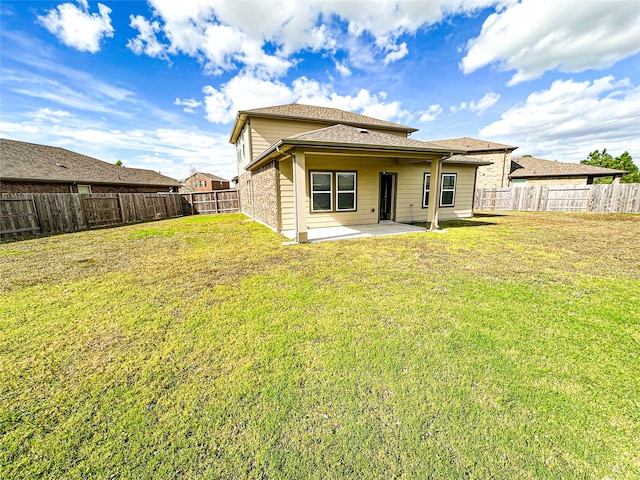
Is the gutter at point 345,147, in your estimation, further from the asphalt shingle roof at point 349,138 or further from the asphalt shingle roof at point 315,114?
the asphalt shingle roof at point 315,114

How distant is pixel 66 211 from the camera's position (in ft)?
34.8

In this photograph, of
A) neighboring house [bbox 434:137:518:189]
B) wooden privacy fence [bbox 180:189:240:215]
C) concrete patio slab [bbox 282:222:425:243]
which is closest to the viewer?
concrete patio slab [bbox 282:222:425:243]

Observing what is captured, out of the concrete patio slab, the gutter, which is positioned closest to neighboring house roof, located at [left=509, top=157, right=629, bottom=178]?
the concrete patio slab

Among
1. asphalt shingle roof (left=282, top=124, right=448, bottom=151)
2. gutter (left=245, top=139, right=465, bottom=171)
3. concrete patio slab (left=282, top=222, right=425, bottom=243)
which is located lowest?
concrete patio slab (left=282, top=222, right=425, bottom=243)

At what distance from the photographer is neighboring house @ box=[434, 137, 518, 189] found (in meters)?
20.8

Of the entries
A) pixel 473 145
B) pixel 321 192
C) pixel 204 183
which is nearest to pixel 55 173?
pixel 321 192

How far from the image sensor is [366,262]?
5.32m

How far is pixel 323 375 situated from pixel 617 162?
229ft

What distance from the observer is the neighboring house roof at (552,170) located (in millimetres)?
20531

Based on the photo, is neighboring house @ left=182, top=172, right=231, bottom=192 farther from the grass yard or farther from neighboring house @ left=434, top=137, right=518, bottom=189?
the grass yard

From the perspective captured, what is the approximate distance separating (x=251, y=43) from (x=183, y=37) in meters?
2.69

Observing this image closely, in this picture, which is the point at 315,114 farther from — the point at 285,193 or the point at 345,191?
the point at 285,193

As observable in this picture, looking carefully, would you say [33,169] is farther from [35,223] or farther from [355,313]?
[355,313]

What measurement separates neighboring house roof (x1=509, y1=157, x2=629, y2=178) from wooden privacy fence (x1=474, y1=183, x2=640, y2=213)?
616 centimetres
